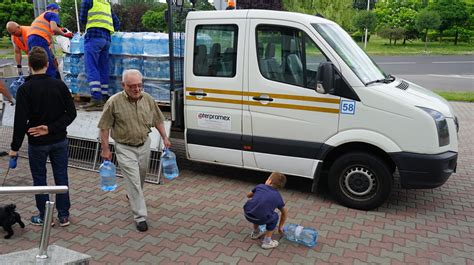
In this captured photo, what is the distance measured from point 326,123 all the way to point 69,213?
3129 mm

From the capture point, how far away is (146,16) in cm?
3192

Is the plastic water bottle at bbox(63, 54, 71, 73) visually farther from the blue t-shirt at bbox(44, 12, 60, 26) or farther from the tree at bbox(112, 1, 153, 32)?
the tree at bbox(112, 1, 153, 32)

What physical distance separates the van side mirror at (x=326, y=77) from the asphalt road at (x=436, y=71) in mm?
11408

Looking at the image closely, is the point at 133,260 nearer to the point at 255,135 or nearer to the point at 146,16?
the point at 255,135

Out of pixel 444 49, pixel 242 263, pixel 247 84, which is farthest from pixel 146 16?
pixel 242 263

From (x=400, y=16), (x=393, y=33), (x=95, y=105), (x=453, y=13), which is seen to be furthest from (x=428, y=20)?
(x=95, y=105)

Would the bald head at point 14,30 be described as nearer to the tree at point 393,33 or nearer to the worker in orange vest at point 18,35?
the worker in orange vest at point 18,35

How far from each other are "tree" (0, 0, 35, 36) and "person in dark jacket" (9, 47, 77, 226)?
35362mm

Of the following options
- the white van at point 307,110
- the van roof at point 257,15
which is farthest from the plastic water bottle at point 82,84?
the van roof at point 257,15

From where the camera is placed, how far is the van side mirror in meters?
4.84

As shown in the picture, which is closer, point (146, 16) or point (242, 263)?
point (242, 263)

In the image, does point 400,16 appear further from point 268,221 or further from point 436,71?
point 268,221

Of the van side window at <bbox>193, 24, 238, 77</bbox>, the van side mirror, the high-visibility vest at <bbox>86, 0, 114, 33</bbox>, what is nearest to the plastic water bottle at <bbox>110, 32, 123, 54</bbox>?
the high-visibility vest at <bbox>86, 0, 114, 33</bbox>

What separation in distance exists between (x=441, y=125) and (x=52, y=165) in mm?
4168
